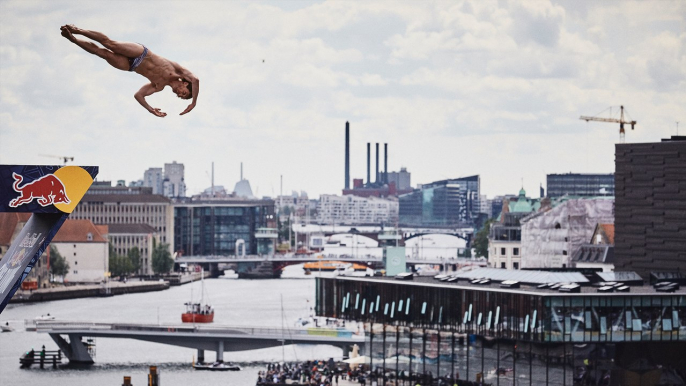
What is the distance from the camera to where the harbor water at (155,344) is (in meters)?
54.9

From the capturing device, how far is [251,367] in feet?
193

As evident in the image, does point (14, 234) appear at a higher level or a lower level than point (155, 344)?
higher

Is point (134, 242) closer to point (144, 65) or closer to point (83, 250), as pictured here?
point (83, 250)

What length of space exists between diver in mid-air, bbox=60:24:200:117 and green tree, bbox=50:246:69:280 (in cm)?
9988

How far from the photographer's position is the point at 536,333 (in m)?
38.5

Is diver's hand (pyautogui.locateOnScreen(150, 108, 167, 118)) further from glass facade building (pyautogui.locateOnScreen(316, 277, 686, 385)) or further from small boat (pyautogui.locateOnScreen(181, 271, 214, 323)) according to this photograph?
small boat (pyautogui.locateOnScreen(181, 271, 214, 323))

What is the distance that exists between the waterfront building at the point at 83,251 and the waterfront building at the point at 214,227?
113 feet

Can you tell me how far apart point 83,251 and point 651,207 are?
2872 inches

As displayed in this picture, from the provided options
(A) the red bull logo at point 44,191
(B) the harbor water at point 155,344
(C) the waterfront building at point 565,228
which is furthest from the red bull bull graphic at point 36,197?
(C) the waterfront building at point 565,228

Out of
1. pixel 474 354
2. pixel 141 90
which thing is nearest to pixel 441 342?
pixel 474 354

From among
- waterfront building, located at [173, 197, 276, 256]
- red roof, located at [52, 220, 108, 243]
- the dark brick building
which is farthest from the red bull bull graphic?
waterfront building, located at [173, 197, 276, 256]

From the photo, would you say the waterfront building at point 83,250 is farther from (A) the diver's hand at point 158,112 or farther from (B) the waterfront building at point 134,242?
(A) the diver's hand at point 158,112

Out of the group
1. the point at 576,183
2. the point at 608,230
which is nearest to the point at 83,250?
the point at 576,183

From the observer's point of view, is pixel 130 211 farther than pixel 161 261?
Yes
